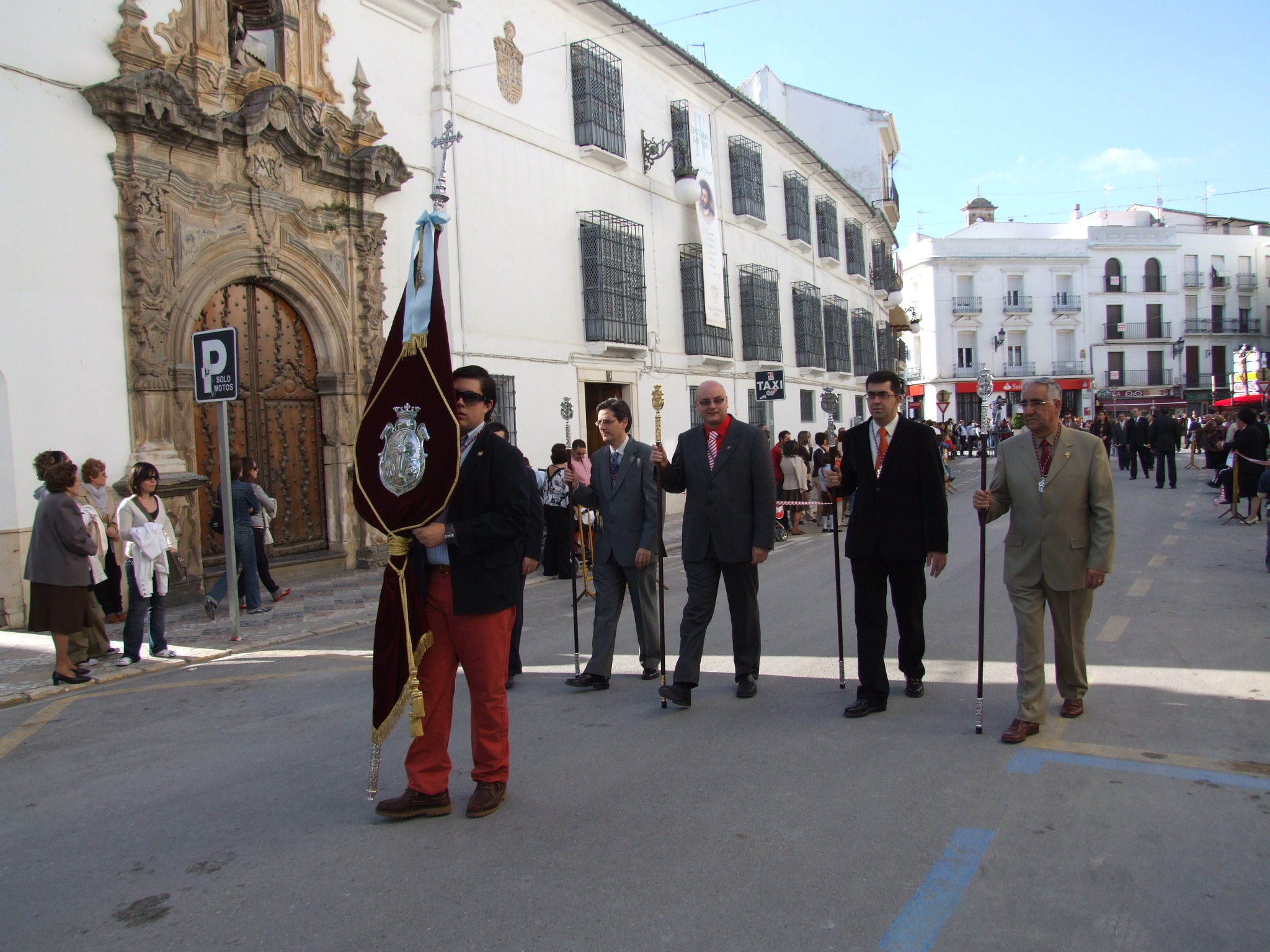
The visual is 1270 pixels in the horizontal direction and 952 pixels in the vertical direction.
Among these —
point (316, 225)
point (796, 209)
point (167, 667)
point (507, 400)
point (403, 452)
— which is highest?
point (796, 209)

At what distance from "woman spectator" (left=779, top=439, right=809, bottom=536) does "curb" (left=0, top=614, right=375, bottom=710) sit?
945cm

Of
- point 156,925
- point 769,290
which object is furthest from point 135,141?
point 769,290

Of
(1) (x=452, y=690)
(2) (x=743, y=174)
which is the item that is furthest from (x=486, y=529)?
(2) (x=743, y=174)

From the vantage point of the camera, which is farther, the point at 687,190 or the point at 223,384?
the point at 687,190

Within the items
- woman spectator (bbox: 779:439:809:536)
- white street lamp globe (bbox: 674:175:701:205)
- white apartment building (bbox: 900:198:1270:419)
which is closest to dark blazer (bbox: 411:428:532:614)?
woman spectator (bbox: 779:439:809:536)

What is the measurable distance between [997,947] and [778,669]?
3.57 metres

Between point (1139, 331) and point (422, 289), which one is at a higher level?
point (1139, 331)

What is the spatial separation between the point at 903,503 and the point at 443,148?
38.1ft

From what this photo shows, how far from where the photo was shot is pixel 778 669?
6422 mm

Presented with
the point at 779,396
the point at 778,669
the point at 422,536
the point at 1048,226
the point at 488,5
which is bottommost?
the point at 778,669

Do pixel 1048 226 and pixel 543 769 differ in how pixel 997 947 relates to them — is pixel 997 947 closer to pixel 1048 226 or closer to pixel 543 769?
pixel 543 769

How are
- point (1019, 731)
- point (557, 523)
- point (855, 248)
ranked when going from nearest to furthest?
point (1019, 731) → point (557, 523) → point (855, 248)

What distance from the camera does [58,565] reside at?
702 cm

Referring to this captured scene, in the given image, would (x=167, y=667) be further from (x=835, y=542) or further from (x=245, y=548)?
(x=835, y=542)
